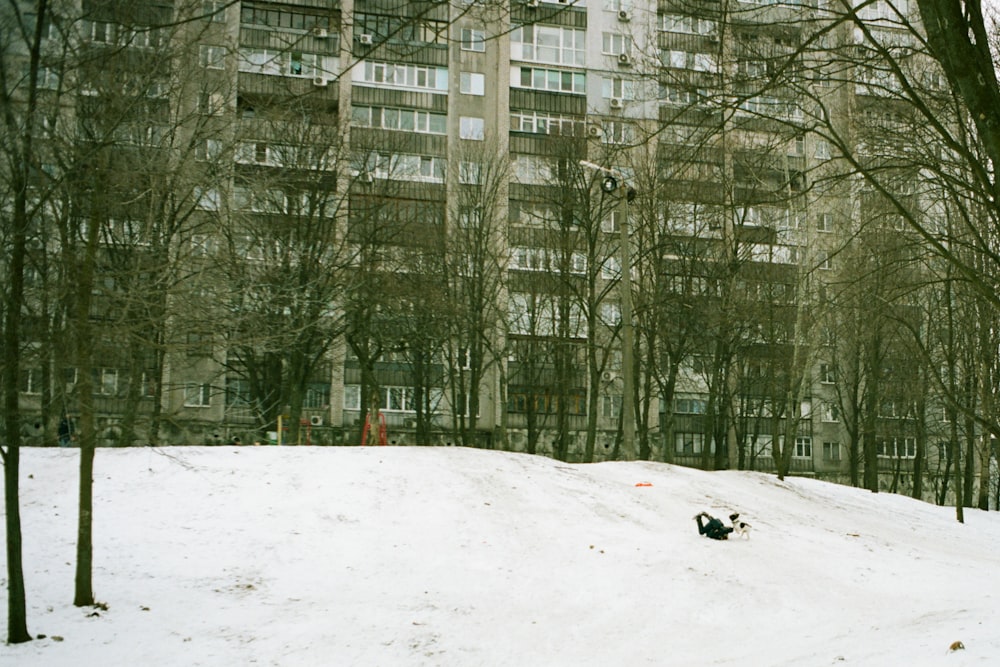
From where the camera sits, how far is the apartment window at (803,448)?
160 ft

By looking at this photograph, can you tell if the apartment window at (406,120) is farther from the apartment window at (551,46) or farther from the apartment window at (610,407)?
the apartment window at (610,407)

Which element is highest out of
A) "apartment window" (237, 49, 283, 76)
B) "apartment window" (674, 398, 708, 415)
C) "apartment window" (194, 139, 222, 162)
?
"apartment window" (194, 139, 222, 162)

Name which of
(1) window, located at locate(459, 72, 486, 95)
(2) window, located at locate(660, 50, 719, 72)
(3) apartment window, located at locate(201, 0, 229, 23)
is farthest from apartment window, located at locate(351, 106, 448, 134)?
(2) window, located at locate(660, 50, 719, 72)

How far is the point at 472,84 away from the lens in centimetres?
4259

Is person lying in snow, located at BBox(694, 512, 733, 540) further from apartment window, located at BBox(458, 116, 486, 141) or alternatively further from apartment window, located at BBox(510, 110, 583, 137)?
apartment window, located at BBox(458, 116, 486, 141)

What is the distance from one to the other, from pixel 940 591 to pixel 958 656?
24.5ft

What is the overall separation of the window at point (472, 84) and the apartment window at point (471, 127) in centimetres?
133

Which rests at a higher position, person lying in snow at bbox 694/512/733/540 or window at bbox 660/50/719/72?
window at bbox 660/50/719/72

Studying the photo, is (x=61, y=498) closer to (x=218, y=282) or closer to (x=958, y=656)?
(x=218, y=282)

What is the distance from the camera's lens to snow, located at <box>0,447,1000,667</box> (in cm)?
1019

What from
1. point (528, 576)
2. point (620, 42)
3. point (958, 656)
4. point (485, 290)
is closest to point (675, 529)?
point (528, 576)

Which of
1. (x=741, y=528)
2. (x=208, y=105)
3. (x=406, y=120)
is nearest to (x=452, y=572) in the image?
(x=741, y=528)

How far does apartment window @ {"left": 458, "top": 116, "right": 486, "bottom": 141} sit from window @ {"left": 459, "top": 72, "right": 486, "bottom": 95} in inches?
52.2

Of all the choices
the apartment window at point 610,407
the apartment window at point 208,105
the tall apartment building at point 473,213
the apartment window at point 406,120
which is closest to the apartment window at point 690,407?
the tall apartment building at point 473,213
